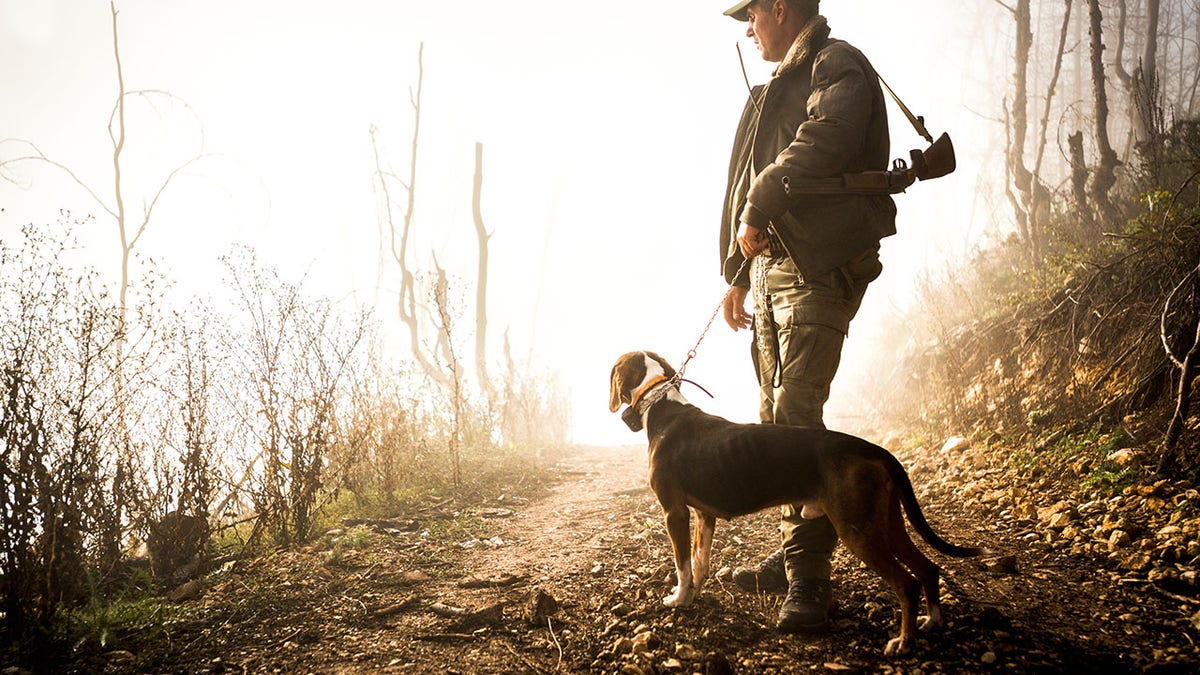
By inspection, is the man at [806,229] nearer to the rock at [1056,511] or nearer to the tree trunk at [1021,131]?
the rock at [1056,511]

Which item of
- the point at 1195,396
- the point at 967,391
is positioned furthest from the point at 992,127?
the point at 1195,396

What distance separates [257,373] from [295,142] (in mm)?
15778

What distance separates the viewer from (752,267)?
2.70 metres

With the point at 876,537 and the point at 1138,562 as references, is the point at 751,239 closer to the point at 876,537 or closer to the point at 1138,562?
the point at 876,537

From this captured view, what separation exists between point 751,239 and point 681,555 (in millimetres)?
1445

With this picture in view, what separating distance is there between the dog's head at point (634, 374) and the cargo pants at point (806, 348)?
669 millimetres

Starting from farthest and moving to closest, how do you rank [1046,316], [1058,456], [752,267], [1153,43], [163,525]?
[1153,43] < [1046,316] < [1058,456] < [163,525] < [752,267]

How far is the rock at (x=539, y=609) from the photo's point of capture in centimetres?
245

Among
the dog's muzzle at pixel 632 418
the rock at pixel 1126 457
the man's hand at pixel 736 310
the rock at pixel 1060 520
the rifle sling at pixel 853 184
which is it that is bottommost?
the rock at pixel 1060 520

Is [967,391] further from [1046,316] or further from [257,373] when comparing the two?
[257,373]

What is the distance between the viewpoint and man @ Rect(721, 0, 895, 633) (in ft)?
7.38

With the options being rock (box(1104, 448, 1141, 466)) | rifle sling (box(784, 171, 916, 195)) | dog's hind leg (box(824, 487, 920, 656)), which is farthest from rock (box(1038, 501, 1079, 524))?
rifle sling (box(784, 171, 916, 195))

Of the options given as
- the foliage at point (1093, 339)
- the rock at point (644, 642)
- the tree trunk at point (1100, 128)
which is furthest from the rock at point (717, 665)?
the tree trunk at point (1100, 128)

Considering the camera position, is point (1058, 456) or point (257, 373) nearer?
point (1058, 456)
